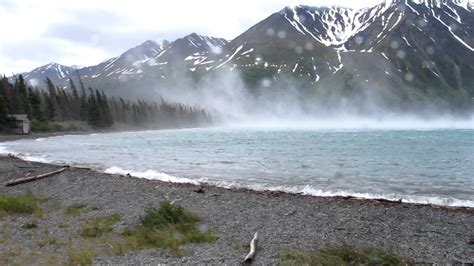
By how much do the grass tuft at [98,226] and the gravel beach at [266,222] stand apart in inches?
18.2

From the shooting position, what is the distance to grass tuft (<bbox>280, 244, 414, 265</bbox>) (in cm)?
1199

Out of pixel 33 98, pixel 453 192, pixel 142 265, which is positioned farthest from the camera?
pixel 33 98

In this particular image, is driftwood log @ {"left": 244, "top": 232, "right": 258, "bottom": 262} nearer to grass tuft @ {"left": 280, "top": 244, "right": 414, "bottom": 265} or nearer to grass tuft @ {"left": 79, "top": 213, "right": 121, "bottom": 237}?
grass tuft @ {"left": 280, "top": 244, "right": 414, "bottom": 265}

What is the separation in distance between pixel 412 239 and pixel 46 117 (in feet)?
438

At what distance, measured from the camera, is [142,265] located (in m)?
12.1

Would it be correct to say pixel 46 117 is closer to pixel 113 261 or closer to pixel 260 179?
pixel 260 179

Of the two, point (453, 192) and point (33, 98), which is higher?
point (33, 98)

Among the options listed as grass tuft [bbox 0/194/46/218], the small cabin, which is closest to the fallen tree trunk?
grass tuft [bbox 0/194/46/218]

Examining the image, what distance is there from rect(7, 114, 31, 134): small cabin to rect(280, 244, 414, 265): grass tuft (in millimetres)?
107041

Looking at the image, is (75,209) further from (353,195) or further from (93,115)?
(93,115)

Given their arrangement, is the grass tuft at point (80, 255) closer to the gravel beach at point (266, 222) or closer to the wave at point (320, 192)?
the gravel beach at point (266, 222)

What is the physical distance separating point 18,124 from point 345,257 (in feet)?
361

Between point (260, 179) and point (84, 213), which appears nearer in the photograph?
point (84, 213)

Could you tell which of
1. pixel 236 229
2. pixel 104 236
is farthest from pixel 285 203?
pixel 104 236
